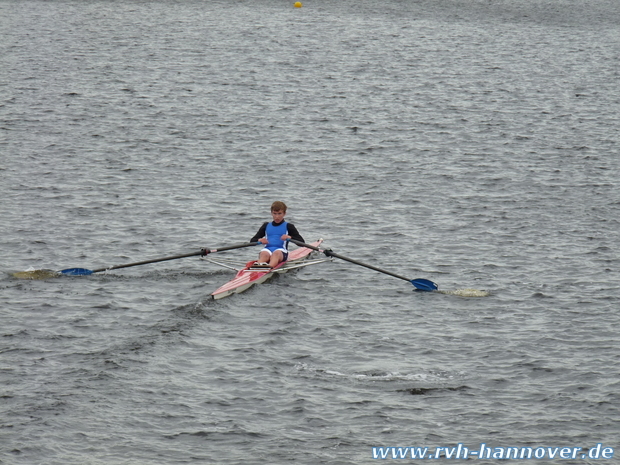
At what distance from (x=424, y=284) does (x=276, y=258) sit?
4.13 m

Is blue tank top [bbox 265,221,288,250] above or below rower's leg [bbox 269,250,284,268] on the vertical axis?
above

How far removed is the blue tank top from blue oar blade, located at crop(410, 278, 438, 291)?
3.86 meters

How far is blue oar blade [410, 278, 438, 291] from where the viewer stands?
945 inches

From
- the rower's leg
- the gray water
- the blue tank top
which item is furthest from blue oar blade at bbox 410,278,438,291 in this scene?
the blue tank top

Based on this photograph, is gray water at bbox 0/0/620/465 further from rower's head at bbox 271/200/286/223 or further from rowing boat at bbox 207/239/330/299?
rower's head at bbox 271/200/286/223

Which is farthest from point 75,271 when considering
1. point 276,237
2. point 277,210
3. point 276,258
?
point 277,210

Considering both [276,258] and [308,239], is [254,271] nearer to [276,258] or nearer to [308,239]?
[276,258]

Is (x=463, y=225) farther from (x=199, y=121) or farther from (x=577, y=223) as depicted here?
(x=199, y=121)

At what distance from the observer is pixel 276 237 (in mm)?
25250

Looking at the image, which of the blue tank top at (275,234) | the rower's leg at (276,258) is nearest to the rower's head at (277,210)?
the blue tank top at (275,234)

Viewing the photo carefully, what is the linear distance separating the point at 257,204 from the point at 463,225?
7398 millimetres

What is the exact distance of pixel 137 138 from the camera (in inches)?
1633

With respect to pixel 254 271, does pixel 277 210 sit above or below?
above

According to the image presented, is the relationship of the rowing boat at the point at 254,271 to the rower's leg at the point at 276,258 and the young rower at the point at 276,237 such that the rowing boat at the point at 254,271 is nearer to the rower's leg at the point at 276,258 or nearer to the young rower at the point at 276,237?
the rower's leg at the point at 276,258
